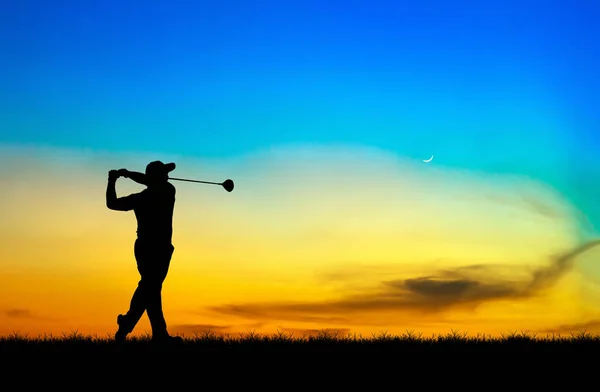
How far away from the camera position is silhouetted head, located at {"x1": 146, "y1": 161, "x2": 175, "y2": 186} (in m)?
16.1

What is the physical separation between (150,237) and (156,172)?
3.86ft

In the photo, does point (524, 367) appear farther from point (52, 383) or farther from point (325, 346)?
point (52, 383)

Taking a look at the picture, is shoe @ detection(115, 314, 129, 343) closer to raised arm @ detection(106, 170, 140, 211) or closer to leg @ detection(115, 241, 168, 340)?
leg @ detection(115, 241, 168, 340)

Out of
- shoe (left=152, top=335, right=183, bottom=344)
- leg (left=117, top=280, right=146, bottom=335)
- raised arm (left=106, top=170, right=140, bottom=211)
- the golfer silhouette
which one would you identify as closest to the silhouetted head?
the golfer silhouette

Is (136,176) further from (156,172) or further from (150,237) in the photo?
(150,237)

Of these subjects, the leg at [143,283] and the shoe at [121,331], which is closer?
the leg at [143,283]

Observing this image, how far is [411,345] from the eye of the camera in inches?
640

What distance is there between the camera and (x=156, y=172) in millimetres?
16172

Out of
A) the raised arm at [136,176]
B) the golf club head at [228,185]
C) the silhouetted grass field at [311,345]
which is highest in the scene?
the golf club head at [228,185]

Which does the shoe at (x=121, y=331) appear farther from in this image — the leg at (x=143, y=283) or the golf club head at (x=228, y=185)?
the golf club head at (x=228, y=185)

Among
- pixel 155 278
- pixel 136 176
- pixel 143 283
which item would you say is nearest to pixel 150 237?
pixel 155 278

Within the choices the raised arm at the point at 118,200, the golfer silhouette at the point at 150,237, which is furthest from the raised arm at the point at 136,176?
the raised arm at the point at 118,200

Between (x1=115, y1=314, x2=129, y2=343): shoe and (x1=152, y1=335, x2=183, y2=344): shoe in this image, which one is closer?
(x1=152, y1=335, x2=183, y2=344): shoe

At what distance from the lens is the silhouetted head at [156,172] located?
52.9 ft
